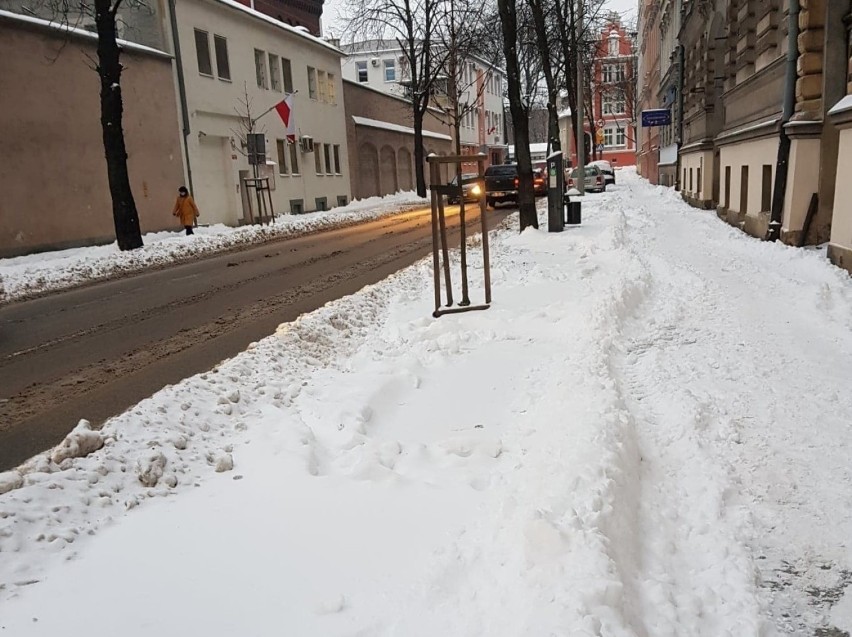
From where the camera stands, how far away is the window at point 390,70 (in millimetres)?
62875

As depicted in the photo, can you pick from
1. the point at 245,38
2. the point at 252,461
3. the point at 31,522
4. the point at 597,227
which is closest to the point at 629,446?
the point at 252,461


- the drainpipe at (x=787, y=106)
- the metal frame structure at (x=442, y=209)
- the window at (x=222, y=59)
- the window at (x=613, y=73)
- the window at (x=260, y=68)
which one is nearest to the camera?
the metal frame structure at (x=442, y=209)

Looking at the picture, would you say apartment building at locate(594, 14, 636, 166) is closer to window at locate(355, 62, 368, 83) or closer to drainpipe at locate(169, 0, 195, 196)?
window at locate(355, 62, 368, 83)

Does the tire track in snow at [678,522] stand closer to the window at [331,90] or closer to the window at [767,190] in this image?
the window at [767,190]

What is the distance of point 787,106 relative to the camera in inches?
435

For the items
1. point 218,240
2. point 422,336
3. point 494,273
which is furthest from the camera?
point 218,240

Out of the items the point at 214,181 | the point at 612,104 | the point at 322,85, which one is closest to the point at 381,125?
the point at 322,85

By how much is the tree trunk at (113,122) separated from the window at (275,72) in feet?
48.6

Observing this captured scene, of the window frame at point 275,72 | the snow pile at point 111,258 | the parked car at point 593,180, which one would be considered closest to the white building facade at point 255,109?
the window frame at point 275,72

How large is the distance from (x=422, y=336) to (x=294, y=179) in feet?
86.9

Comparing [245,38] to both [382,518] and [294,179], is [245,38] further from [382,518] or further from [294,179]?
[382,518]

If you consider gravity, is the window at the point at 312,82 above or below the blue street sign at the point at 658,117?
above

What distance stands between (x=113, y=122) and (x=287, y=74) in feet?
56.5

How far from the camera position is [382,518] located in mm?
3373
